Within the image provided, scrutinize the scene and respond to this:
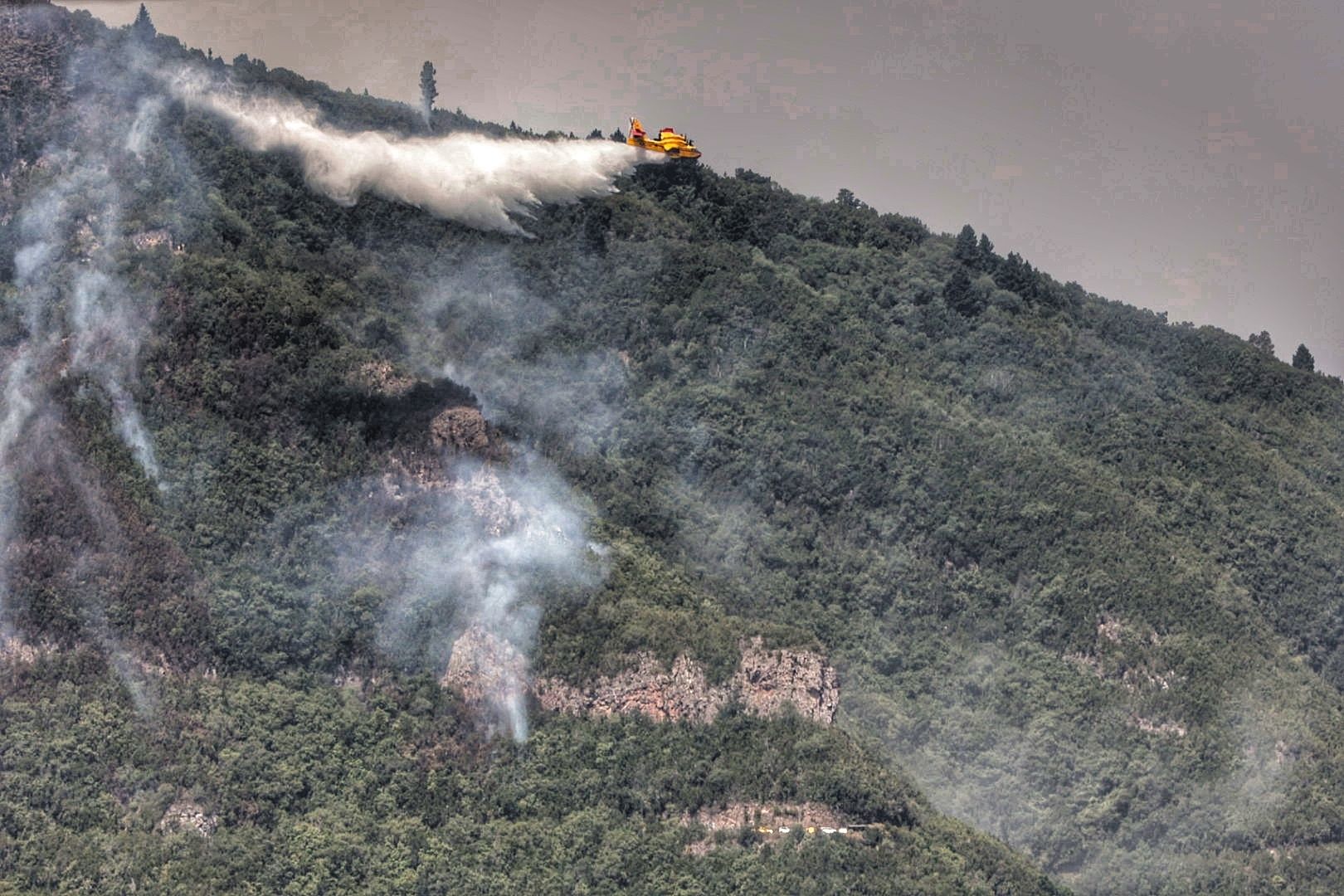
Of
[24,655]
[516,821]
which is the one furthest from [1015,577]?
[24,655]

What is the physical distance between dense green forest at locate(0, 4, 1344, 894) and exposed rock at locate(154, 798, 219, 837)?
16cm

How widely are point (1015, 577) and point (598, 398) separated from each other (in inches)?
672

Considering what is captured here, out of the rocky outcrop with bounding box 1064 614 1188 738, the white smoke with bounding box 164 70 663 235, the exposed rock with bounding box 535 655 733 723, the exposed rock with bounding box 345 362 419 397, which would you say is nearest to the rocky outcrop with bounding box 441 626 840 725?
the exposed rock with bounding box 535 655 733 723

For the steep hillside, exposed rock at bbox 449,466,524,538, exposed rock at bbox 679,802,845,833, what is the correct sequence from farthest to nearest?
exposed rock at bbox 449,466,524,538 < exposed rock at bbox 679,802,845,833 < the steep hillside

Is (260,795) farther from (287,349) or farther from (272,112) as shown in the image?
(272,112)

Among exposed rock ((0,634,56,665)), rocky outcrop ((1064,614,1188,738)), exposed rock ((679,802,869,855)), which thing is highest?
rocky outcrop ((1064,614,1188,738))

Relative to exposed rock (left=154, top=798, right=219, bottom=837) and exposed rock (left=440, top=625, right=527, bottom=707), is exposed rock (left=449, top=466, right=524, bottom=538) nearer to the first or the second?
exposed rock (left=440, top=625, right=527, bottom=707)

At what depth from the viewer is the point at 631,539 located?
493ft

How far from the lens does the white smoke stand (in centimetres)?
16150

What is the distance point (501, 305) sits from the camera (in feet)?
533

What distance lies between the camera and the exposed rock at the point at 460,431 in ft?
475

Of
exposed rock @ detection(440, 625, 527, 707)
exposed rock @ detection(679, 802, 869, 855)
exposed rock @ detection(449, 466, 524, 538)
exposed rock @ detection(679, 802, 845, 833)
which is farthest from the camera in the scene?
exposed rock @ detection(449, 466, 524, 538)

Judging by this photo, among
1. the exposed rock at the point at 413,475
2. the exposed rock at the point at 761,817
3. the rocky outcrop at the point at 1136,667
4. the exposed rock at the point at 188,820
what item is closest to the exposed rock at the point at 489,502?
the exposed rock at the point at 413,475

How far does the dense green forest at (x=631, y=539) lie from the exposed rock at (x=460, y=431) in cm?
97
